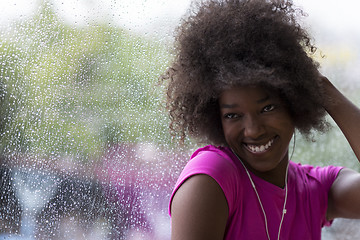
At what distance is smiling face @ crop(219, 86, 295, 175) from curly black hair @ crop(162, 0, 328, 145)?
0.02m

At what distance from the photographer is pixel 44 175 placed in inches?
57.5

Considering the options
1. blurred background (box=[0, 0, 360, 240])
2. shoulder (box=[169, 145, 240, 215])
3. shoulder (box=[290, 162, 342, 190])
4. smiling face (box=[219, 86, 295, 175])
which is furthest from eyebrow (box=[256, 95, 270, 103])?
blurred background (box=[0, 0, 360, 240])

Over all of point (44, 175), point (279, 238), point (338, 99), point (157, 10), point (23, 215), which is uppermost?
point (338, 99)

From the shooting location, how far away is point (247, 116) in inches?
38.8

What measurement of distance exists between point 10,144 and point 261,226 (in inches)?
33.0

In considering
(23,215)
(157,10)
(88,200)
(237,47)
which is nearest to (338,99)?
(237,47)

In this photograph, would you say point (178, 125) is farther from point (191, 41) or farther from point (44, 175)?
point (44, 175)

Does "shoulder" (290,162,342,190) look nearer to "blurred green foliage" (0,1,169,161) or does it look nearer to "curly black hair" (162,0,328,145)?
"curly black hair" (162,0,328,145)

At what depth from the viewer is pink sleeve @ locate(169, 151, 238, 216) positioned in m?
0.94

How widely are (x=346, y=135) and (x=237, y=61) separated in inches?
13.5

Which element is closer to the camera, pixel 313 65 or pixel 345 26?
pixel 313 65

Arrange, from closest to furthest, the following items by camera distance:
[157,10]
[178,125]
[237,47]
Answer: [237,47] < [178,125] < [157,10]

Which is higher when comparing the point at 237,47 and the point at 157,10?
the point at 237,47

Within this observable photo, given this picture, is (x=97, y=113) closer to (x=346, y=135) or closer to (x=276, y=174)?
(x=276, y=174)
